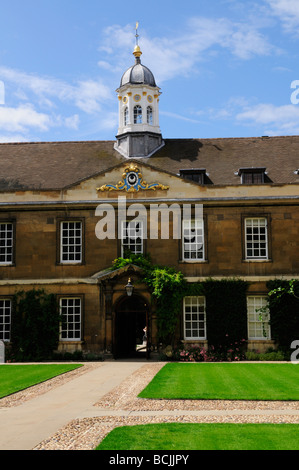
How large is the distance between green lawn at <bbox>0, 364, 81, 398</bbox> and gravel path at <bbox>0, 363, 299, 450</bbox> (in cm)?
86

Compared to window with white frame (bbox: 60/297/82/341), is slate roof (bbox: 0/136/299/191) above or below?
above

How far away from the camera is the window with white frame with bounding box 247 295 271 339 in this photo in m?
24.9

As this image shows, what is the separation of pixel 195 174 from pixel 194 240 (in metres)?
3.40

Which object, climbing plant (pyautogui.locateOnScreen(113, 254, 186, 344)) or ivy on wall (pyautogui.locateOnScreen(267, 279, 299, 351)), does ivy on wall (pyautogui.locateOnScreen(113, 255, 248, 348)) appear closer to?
climbing plant (pyautogui.locateOnScreen(113, 254, 186, 344))

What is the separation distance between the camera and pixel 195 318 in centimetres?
2512

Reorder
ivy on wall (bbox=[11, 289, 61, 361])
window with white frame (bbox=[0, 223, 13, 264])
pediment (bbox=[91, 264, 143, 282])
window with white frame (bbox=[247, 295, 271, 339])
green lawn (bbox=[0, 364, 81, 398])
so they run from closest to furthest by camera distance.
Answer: green lawn (bbox=[0, 364, 81, 398]) → pediment (bbox=[91, 264, 143, 282]) → ivy on wall (bbox=[11, 289, 61, 361]) → window with white frame (bbox=[247, 295, 271, 339]) → window with white frame (bbox=[0, 223, 13, 264])

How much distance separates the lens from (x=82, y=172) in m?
28.3

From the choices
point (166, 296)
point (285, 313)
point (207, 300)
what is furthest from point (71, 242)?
point (285, 313)

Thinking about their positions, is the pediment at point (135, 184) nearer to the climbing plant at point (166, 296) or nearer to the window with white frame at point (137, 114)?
the climbing plant at point (166, 296)

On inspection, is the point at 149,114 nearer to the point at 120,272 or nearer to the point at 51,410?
the point at 120,272

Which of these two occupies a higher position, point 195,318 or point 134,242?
point 134,242

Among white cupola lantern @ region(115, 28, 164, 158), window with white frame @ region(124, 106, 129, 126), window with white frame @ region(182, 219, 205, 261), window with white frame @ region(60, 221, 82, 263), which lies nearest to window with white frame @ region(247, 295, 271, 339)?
window with white frame @ region(182, 219, 205, 261)
